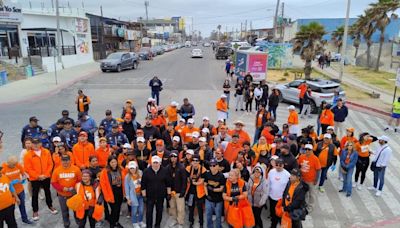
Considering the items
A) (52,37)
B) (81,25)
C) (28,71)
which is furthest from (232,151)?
(81,25)

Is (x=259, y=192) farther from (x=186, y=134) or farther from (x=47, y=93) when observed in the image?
(x=47, y=93)

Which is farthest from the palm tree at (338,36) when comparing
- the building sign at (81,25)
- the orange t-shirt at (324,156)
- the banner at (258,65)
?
the orange t-shirt at (324,156)

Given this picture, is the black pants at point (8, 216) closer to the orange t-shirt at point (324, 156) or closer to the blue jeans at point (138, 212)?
the blue jeans at point (138, 212)

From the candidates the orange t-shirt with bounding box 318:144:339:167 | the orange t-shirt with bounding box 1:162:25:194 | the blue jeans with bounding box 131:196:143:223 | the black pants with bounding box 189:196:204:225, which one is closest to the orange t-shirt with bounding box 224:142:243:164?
the black pants with bounding box 189:196:204:225

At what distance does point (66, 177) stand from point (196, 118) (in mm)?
8384

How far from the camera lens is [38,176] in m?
5.95

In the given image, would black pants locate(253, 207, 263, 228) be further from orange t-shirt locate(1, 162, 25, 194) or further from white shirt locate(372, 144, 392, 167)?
orange t-shirt locate(1, 162, 25, 194)

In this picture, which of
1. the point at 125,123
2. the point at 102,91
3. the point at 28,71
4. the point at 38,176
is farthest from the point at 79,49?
the point at 38,176

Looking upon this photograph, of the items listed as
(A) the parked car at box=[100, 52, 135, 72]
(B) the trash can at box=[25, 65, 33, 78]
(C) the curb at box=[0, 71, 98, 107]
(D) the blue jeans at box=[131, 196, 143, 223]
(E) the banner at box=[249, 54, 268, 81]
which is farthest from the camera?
(A) the parked car at box=[100, 52, 135, 72]

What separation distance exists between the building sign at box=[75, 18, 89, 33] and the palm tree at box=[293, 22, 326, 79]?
24.1m

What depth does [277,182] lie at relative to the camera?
5.68 m

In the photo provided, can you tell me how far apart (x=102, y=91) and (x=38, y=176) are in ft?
48.3

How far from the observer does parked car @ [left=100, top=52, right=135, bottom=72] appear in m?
29.2

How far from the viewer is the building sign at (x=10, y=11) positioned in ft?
81.4
